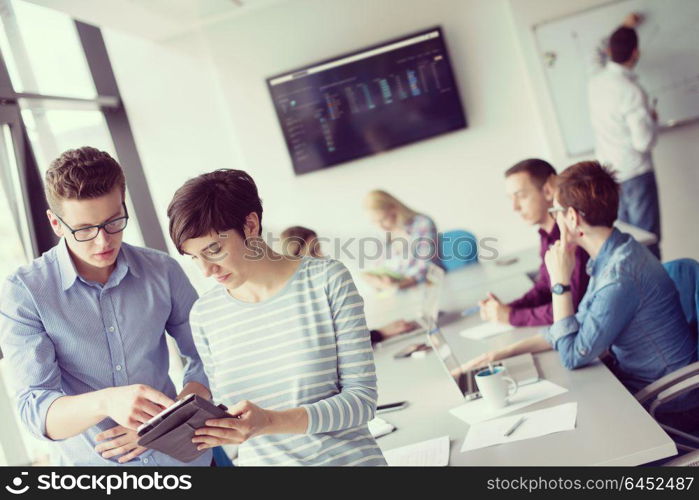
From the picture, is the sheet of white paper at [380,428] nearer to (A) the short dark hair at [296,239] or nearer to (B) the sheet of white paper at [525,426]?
(B) the sheet of white paper at [525,426]

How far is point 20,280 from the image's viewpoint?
1746 mm

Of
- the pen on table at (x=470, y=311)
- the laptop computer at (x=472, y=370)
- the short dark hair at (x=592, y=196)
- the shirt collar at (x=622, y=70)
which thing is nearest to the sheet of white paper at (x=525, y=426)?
the laptop computer at (x=472, y=370)

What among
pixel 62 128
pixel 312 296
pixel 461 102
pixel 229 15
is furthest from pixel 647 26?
pixel 312 296

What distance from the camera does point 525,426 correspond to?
1899 millimetres

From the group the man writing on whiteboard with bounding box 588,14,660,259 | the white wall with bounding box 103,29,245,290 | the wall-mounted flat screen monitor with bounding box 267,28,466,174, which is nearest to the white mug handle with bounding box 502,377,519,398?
the man writing on whiteboard with bounding box 588,14,660,259

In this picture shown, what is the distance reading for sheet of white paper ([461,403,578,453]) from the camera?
6.04ft

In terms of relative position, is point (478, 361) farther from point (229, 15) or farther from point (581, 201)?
point (229, 15)

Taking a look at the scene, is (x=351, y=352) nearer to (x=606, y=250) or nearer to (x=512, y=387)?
(x=512, y=387)

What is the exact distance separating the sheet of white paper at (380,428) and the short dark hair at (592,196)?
91 cm

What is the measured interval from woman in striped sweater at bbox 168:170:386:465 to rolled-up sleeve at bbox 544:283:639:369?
36.6 inches

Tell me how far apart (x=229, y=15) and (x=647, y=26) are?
2.92 m

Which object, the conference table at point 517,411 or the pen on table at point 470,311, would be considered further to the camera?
the pen on table at point 470,311

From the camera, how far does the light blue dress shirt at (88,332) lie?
1689 millimetres

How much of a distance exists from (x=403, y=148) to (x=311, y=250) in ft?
7.04
